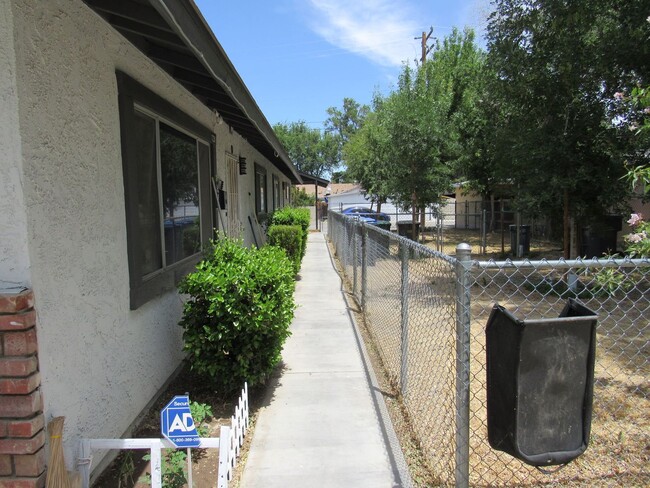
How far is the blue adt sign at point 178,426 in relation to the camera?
8.14 feet

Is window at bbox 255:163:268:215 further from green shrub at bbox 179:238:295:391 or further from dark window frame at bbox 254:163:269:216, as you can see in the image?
green shrub at bbox 179:238:295:391

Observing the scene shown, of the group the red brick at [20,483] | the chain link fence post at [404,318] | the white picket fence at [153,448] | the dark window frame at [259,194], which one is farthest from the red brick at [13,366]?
the dark window frame at [259,194]

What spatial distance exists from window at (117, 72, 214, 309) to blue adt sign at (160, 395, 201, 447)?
Answer: 1167mm

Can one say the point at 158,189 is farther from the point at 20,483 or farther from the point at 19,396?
the point at 20,483

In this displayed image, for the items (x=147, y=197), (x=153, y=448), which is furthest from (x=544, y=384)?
(x=147, y=197)

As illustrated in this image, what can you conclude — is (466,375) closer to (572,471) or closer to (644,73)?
(572,471)

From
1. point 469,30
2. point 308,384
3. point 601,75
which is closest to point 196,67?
point 308,384

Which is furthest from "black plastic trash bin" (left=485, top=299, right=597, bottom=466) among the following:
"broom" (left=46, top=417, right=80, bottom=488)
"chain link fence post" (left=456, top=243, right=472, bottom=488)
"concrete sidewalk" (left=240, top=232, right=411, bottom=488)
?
"broom" (left=46, top=417, right=80, bottom=488)

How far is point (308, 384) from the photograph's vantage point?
4469mm

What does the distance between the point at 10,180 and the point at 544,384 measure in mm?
2506

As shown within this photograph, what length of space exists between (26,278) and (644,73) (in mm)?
9593

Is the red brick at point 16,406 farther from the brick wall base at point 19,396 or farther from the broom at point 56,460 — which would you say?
the broom at point 56,460

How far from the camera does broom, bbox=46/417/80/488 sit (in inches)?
85.4

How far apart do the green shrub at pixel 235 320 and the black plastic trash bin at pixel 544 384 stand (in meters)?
2.10
